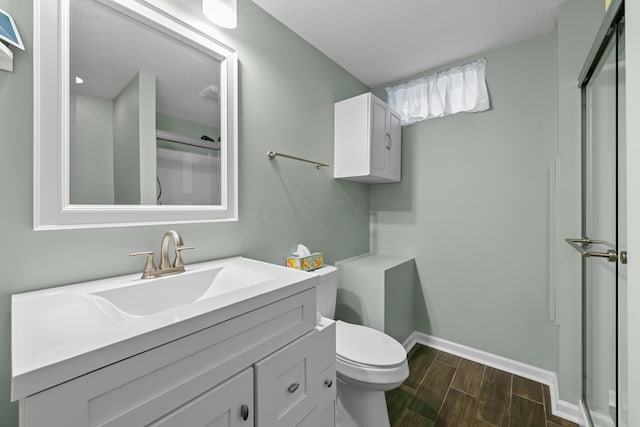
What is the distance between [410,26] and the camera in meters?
1.65

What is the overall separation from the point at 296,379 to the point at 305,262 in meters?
0.78

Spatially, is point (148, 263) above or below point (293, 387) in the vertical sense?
above

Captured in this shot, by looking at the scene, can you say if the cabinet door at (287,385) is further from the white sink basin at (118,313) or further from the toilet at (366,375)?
the toilet at (366,375)

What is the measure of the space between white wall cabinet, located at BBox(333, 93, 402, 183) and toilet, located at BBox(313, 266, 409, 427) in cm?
99

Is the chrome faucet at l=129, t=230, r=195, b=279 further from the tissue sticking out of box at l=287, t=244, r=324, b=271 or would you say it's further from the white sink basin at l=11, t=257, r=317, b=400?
the tissue sticking out of box at l=287, t=244, r=324, b=271

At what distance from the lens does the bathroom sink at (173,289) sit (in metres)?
0.86

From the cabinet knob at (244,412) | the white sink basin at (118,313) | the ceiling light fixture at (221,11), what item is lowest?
the cabinet knob at (244,412)

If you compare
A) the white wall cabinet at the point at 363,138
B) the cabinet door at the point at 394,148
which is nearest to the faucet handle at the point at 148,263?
the white wall cabinet at the point at 363,138

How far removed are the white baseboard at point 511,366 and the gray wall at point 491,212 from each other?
2.0 inches

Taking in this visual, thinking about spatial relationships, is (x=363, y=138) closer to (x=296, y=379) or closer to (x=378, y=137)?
(x=378, y=137)

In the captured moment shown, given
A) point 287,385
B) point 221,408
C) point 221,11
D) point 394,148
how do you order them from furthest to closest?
point 394,148 → point 221,11 → point 287,385 → point 221,408

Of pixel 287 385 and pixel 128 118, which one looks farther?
pixel 128 118

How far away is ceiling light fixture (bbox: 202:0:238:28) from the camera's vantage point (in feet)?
3.83

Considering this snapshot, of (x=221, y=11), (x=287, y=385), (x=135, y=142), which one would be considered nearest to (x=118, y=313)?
(x=287, y=385)
